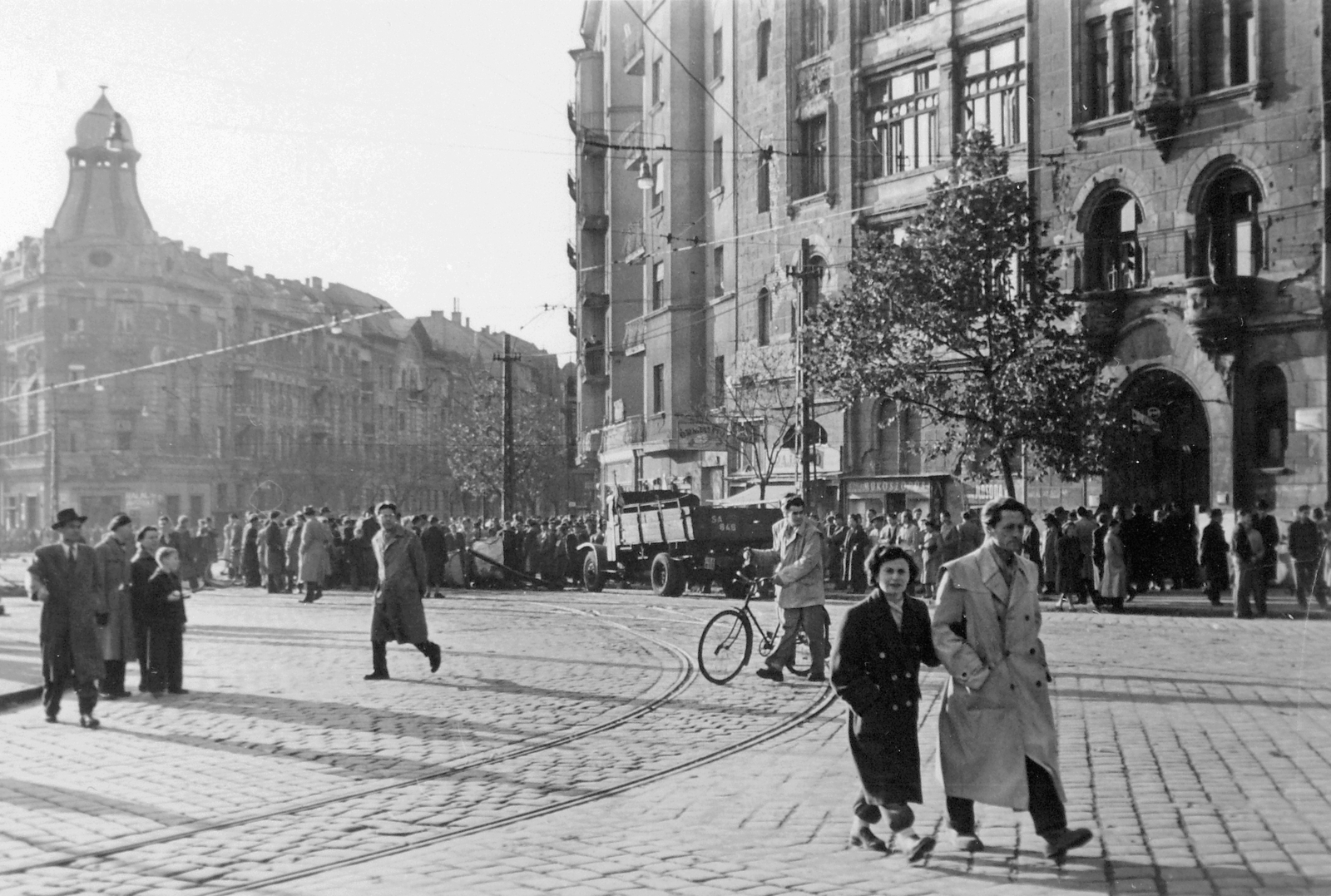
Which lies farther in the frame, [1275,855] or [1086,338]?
[1086,338]

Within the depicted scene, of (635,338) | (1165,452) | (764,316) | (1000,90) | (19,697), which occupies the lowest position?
(19,697)

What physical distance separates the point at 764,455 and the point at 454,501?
5920 cm

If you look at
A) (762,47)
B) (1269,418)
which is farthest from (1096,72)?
(762,47)

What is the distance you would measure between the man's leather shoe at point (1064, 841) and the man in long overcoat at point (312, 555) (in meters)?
24.6

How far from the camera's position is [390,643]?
64.2ft

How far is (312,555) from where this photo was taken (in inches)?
1180

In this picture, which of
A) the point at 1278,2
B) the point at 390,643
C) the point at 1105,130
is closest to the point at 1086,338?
the point at 1105,130

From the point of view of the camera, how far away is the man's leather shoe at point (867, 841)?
7031mm

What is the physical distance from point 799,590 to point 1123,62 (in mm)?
23317

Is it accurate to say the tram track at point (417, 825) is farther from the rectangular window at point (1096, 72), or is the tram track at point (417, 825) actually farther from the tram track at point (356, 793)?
the rectangular window at point (1096, 72)

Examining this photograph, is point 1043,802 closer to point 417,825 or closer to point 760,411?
point 417,825

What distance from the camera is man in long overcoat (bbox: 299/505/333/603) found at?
2983 cm

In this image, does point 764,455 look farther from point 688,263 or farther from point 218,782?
point 218,782

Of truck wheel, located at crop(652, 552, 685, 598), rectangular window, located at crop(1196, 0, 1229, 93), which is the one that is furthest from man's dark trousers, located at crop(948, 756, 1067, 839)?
rectangular window, located at crop(1196, 0, 1229, 93)
